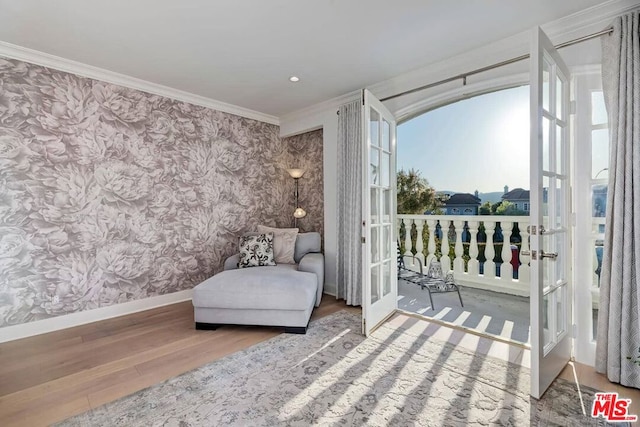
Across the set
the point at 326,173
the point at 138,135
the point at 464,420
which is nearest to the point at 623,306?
the point at 464,420

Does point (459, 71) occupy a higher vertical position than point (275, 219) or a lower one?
higher

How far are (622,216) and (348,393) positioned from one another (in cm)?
206

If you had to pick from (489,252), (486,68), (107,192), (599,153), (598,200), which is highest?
(486,68)

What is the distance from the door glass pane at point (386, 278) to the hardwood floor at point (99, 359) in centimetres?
76

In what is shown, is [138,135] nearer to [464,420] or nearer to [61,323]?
[61,323]

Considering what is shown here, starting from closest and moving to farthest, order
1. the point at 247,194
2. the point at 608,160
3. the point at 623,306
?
the point at 623,306
the point at 608,160
the point at 247,194

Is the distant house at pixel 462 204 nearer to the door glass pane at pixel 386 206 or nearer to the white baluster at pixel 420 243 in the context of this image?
the white baluster at pixel 420 243

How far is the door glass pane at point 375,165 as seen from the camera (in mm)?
2785

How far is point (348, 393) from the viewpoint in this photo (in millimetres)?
1789

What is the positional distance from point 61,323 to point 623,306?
14.8 ft

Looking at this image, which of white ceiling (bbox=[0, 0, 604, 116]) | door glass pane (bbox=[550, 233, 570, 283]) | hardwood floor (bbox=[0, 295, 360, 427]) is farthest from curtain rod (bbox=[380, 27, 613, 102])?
hardwood floor (bbox=[0, 295, 360, 427])

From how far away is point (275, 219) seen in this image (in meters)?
4.50

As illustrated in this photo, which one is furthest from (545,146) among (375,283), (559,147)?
(375,283)

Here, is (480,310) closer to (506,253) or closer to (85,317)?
(506,253)
